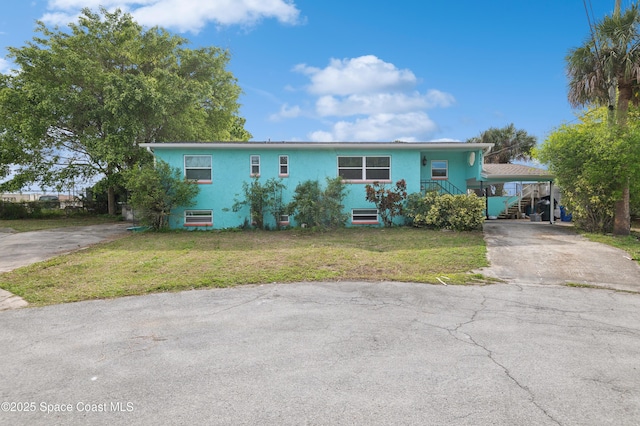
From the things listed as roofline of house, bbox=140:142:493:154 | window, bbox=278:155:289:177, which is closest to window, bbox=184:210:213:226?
roofline of house, bbox=140:142:493:154

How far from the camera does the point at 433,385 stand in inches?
118

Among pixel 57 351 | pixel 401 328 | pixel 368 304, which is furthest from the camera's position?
pixel 368 304

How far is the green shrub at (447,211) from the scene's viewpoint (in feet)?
43.5

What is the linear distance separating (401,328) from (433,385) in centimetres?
140

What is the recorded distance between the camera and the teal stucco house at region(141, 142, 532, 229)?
1500 cm

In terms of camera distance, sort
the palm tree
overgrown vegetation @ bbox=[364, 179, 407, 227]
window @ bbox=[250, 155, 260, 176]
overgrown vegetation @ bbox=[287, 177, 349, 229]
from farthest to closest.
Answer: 1. window @ bbox=[250, 155, 260, 176]
2. overgrown vegetation @ bbox=[364, 179, 407, 227]
3. overgrown vegetation @ bbox=[287, 177, 349, 229]
4. the palm tree

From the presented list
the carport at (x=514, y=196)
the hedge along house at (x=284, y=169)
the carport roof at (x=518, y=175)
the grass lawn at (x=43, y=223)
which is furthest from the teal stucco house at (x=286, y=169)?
the grass lawn at (x=43, y=223)

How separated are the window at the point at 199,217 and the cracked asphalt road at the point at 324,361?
32.0ft

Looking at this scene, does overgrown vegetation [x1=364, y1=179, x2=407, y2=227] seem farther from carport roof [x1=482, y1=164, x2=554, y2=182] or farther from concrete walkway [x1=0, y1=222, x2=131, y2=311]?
concrete walkway [x1=0, y1=222, x2=131, y2=311]

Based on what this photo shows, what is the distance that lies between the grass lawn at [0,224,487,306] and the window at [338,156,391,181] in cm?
386

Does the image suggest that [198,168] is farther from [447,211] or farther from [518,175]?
[518,175]

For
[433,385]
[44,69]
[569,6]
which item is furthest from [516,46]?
[44,69]

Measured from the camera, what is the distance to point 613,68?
1182 cm

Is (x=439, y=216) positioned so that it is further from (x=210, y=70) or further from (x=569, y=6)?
(x=210, y=70)
